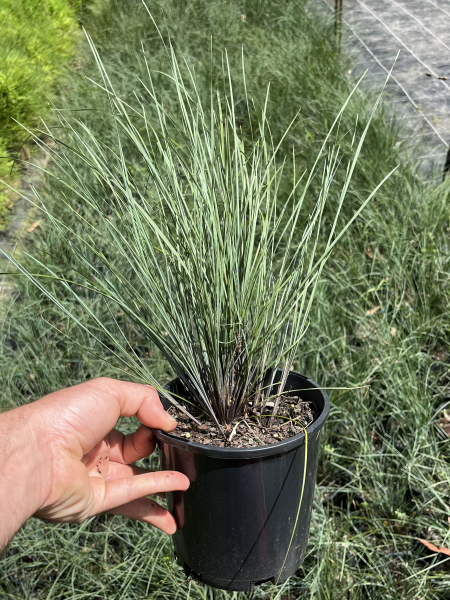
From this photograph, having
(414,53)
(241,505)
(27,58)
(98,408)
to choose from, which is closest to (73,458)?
(98,408)

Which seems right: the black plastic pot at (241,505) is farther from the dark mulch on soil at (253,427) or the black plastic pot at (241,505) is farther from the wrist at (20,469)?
the wrist at (20,469)

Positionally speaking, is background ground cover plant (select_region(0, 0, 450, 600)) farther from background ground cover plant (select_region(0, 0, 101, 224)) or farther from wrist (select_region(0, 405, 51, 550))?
background ground cover plant (select_region(0, 0, 101, 224))

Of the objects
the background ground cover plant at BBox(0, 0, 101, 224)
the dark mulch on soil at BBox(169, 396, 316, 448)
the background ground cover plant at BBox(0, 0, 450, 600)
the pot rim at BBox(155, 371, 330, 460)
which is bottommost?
the background ground cover plant at BBox(0, 0, 450, 600)

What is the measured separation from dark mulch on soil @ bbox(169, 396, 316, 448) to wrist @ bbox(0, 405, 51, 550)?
0.86 ft

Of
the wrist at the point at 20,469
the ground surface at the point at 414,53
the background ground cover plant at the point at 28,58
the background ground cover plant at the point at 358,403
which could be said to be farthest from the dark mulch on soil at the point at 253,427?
the ground surface at the point at 414,53

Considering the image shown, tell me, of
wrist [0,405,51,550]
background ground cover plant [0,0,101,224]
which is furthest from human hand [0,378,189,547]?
background ground cover plant [0,0,101,224]

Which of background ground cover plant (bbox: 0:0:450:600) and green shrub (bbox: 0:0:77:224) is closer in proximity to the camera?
background ground cover plant (bbox: 0:0:450:600)

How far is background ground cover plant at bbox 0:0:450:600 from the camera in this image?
60.1 inches

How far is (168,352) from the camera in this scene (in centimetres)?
115

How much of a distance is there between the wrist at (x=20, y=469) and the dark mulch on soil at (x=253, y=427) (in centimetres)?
26

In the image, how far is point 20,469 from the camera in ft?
3.25

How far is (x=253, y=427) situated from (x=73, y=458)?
1.17 feet

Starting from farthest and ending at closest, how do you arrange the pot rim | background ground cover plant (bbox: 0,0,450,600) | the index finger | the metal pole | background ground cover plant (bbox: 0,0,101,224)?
the metal pole, background ground cover plant (bbox: 0,0,101,224), background ground cover plant (bbox: 0,0,450,600), the index finger, the pot rim

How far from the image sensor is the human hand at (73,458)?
1.00 meters
